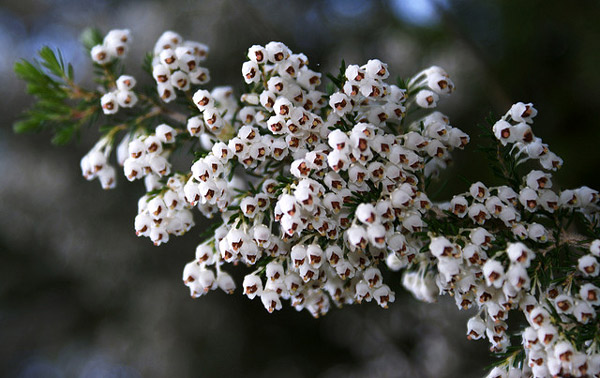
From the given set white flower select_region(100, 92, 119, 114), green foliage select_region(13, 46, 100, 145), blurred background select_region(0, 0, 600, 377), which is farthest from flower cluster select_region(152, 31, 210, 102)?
blurred background select_region(0, 0, 600, 377)

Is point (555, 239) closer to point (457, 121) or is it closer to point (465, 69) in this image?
point (457, 121)

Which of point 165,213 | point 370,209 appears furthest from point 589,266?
point 165,213

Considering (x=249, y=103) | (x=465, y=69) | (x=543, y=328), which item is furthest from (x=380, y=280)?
(x=465, y=69)

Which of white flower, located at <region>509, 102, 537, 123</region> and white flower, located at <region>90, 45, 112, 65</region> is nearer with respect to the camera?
white flower, located at <region>509, 102, 537, 123</region>

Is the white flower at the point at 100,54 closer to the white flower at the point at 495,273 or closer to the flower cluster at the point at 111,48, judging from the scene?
the flower cluster at the point at 111,48

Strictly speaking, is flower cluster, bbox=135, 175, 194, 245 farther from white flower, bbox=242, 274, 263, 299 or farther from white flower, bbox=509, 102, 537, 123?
white flower, bbox=509, 102, 537, 123

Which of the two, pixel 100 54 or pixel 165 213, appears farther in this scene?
pixel 100 54

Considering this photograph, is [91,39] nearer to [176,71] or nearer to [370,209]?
[176,71]
